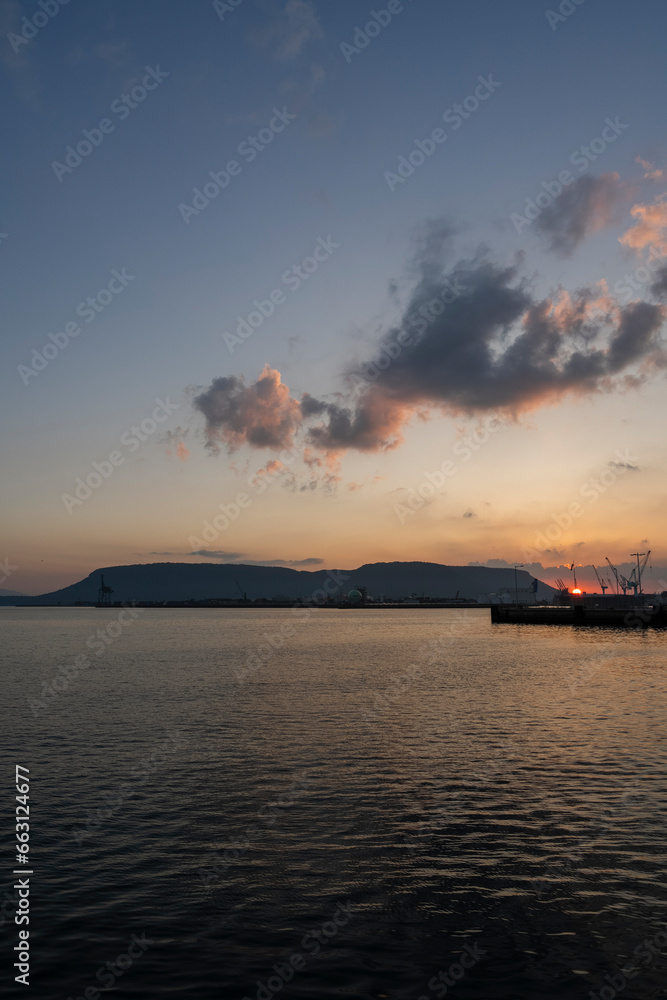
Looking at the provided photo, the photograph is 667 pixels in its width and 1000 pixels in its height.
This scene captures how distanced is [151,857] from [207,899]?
386 centimetres

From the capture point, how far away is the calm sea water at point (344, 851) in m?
14.6

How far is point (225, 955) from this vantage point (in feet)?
49.3

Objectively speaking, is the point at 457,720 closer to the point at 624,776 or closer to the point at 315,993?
the point at 624,776

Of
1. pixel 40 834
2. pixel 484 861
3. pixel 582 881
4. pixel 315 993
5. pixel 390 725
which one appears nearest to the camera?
pixel 315 993

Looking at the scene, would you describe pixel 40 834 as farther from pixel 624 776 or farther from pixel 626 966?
pixel 624 776

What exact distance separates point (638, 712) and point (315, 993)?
3952cm

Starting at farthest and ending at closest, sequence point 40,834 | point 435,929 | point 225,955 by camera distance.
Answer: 1. point 40,834
2. point 435,929
3. point 225,955

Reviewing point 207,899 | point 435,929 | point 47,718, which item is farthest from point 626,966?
point 47,718

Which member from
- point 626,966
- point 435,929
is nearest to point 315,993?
point 435,929

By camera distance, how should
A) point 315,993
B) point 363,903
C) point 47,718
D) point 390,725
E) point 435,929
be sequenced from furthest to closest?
point 47,718, point 390,725, point 363,903, point 435,929, point 315,993

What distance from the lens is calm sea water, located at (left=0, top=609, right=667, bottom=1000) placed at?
47.9 ft

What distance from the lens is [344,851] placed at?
69.3ft

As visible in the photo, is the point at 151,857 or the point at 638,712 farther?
the point at 638,712

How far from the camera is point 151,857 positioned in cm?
2089
